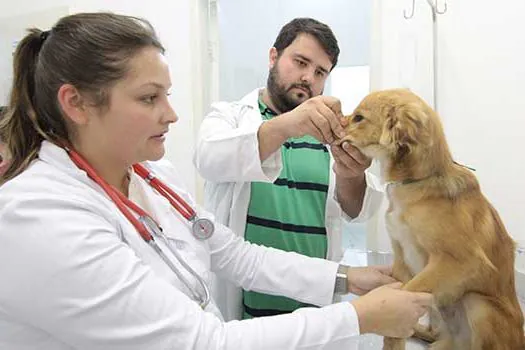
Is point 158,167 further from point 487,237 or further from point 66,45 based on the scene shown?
point 487,237

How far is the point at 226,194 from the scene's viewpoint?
130cm

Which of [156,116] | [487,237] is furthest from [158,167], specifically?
[487,237]

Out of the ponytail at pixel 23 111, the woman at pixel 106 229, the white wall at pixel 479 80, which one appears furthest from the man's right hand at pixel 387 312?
the white wall at pixel 479 80

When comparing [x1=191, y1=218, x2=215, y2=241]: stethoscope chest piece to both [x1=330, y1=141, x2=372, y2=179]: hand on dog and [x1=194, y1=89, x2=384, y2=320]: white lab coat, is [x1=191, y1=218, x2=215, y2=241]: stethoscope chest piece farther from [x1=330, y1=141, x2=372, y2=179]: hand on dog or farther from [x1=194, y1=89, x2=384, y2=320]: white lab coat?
[x1=330, y1=141, x2=372, y2=179]: hand on dog

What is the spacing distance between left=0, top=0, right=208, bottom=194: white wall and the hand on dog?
143 cm

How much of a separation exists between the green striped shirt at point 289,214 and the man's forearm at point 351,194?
57 millimetres

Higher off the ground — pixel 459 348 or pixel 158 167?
pixel 158 167

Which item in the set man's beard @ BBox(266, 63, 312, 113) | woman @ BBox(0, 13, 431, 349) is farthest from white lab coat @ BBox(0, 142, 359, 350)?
man's beard @ BBox(266, 63, 312, 113)

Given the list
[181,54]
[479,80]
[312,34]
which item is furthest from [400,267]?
[181,54]

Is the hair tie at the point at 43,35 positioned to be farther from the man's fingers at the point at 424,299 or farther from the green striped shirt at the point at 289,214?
the man's fingers at the point at 424,299

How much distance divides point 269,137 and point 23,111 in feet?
1.73

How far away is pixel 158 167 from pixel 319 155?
18.1 inches

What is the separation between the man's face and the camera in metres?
1.38

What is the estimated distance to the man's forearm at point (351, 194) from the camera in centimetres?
123
